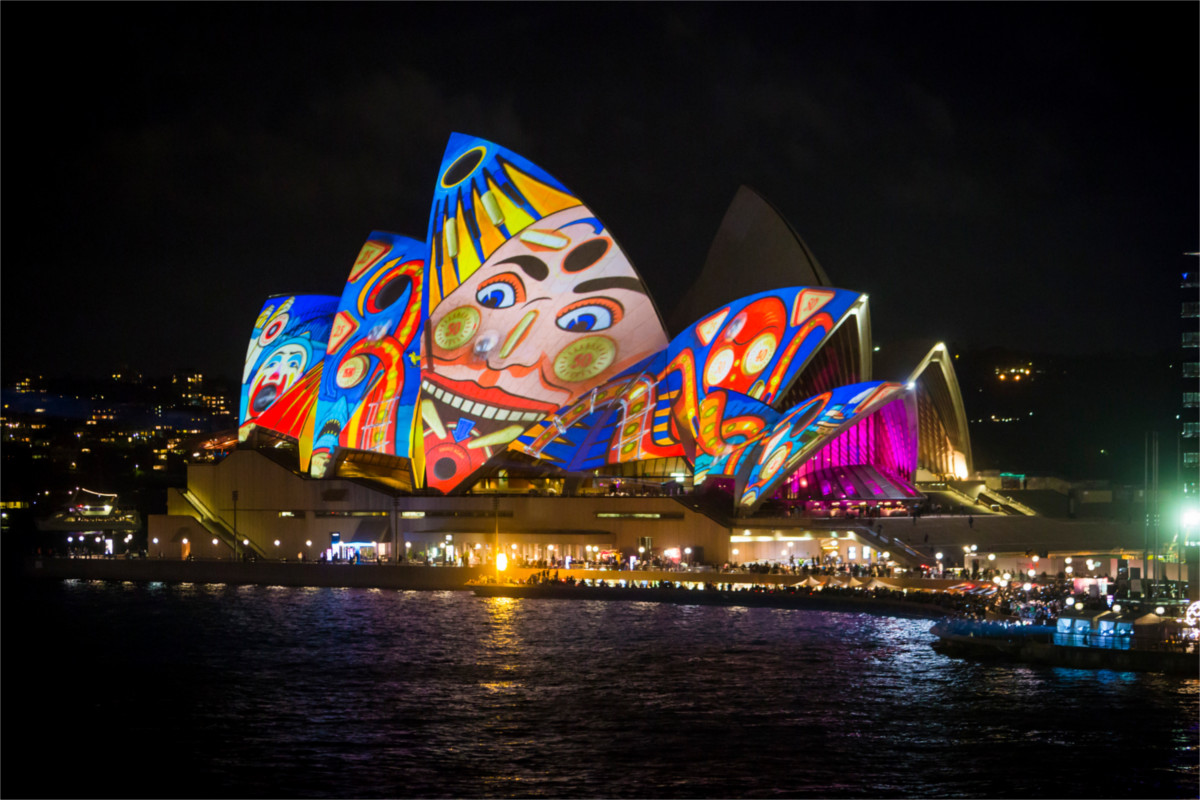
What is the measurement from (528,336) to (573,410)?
330 cm

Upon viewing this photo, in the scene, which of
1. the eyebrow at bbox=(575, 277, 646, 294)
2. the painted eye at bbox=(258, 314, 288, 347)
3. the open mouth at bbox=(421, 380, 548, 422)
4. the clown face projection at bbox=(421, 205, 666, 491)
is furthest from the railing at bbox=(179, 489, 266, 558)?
the eyebrow at bbox=(575, 277, 646, 294)

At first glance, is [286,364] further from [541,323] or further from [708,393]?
[708,393]

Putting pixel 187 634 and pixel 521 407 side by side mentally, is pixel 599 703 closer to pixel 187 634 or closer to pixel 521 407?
pixel 187 634

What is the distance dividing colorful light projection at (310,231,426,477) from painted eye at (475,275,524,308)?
346 centimetres

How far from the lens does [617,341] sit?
5403 cm

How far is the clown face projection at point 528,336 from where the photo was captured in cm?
5306

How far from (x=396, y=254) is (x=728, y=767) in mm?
38495

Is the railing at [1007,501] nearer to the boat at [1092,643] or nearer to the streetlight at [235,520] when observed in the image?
the boat at [1092,643]

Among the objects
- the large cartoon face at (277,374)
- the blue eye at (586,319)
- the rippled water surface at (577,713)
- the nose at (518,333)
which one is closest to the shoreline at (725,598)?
the rippled water surface at (577,713)

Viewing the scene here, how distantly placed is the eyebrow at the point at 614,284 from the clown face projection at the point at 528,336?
4cm

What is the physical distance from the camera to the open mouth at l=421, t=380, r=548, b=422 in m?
55.2

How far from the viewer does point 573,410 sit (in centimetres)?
5497

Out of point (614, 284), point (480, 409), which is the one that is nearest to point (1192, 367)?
point (614, 284)

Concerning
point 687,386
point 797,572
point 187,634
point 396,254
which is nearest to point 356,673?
point 187,634
